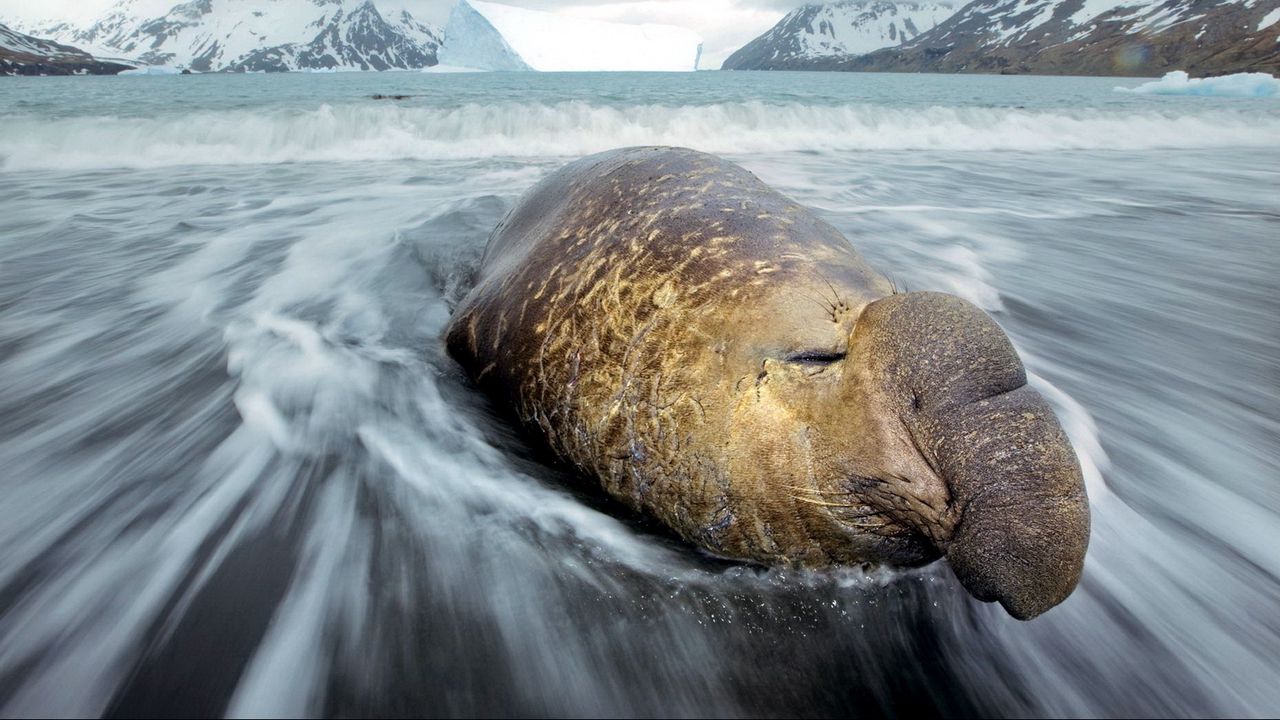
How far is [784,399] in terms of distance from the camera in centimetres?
184

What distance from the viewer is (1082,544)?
150 cm

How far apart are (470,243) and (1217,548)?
5231mm

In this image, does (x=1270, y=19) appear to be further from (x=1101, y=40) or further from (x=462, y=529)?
(x=462, y=529)

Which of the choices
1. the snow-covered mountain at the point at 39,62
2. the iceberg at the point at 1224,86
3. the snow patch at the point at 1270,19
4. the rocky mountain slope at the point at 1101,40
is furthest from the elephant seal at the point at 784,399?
the snow patch at the point at 1270,19

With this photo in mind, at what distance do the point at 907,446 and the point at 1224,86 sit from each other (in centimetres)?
5495

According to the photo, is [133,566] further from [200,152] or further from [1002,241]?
[200,152]

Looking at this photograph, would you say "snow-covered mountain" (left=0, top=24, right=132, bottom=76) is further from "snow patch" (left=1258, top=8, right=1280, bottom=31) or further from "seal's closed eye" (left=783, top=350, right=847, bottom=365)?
"snow patch" (left=1258, top=8, right=1280, bottom=31)

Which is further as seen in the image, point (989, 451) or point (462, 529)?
point (462, 529)

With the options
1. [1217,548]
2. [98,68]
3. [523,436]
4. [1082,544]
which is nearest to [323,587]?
[523,436]

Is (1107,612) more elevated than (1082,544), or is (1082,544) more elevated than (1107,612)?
(1082,544)

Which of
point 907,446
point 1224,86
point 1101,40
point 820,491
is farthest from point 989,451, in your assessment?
point 1101,40

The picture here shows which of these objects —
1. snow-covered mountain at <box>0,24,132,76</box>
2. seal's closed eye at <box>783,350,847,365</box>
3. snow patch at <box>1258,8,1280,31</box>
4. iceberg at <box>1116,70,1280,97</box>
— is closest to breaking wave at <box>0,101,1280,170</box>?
seal's closed eye at <box>783,350,847,365</box>

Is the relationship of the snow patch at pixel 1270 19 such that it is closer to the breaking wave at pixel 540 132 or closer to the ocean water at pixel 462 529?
the breaking wave at pixel 540 132

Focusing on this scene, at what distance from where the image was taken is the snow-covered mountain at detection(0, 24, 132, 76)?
7081cm
